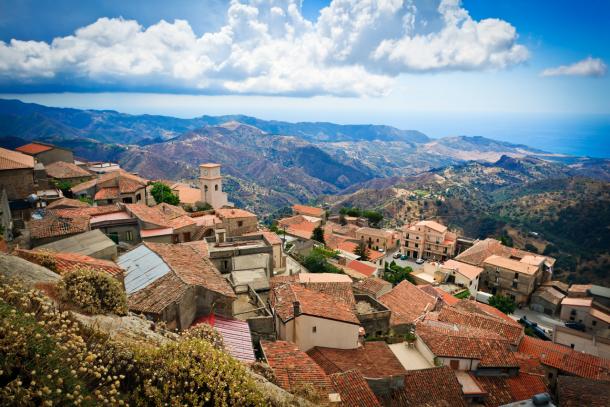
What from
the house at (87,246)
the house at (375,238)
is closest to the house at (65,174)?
the house at (87,246)

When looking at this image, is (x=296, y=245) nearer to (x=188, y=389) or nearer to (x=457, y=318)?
(x=457, y=318)

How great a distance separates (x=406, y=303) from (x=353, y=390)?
57.0ft

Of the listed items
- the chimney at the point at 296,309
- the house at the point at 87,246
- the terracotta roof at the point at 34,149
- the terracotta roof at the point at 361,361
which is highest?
the terracotta roof at the point at 34,149

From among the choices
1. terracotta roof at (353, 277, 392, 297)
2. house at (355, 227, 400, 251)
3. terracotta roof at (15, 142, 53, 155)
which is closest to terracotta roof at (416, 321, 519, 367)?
terracotta roof at (353, 277, 392, 297)

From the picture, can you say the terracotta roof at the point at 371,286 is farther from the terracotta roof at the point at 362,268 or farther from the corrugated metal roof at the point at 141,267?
the corrugated metal roof at the point at 141,267

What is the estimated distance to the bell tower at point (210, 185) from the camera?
5266 cm

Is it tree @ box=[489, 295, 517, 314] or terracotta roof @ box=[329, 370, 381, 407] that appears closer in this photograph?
terracotta roof @ box=[329, 370, 381, 407]

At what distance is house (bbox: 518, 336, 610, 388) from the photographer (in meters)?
25.1

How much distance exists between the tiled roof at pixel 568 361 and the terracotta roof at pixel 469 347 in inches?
261

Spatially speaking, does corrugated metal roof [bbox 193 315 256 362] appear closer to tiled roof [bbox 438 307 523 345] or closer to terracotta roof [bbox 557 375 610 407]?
terracotta roof [bbox 557 375 610 407]

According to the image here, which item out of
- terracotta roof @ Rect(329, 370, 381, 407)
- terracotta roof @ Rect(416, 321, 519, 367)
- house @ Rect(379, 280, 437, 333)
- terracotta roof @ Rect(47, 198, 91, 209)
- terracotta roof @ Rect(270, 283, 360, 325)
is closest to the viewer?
terracotta roof @ Rect(329, 370, 381, 407)

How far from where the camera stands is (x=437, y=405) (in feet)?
48.9

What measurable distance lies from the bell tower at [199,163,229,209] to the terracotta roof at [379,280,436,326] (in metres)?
30.8

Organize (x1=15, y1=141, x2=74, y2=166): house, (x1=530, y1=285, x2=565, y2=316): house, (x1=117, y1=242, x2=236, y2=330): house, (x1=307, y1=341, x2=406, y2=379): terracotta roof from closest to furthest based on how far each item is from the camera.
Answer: (x1=117, y1=242, x2=236, y2=330): house, (x1=307, y1=341, x2=406, y2=379): terracotta roof, (x1=530, y1=285, x2=565, y2=316): house, (x1=15, y1=141, x2=74, y2=166): house
